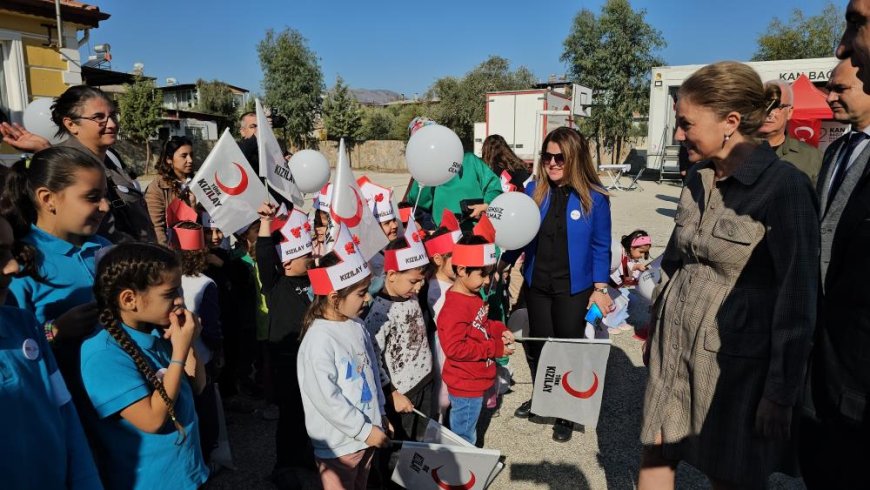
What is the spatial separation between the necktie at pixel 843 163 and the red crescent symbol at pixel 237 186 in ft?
10.3

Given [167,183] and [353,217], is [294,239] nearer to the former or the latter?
[353,217]

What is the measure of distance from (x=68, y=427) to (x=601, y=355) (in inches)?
104

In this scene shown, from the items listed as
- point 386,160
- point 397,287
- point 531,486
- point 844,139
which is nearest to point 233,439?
point 397,287

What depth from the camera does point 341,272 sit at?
2.45 meters

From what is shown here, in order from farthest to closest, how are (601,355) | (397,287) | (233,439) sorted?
(233,439) < (601,355) < (397,287)

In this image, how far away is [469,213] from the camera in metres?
4.52

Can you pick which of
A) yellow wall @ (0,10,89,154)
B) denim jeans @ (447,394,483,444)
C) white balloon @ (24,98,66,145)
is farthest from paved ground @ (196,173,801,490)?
yellow wall @ (0,10,89,154)

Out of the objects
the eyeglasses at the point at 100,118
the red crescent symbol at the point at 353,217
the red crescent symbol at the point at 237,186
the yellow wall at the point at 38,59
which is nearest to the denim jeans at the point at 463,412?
the red crescent symbol at the point at 353,217

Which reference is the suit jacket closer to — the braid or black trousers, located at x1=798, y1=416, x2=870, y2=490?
black trousers, located at x1=798, y1=416, x2=870, y2=490

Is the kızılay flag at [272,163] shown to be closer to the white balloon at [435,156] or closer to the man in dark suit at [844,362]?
the white balloon at [435,156]

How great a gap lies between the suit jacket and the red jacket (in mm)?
1597

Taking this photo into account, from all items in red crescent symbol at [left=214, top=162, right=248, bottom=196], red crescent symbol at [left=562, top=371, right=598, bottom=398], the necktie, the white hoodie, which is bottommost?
red crescent symbol at [left=562, top=371, right=598, bottom=398]

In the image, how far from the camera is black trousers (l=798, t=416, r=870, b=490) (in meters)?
1.47

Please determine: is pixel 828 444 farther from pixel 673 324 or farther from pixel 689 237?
pixel 689 237
